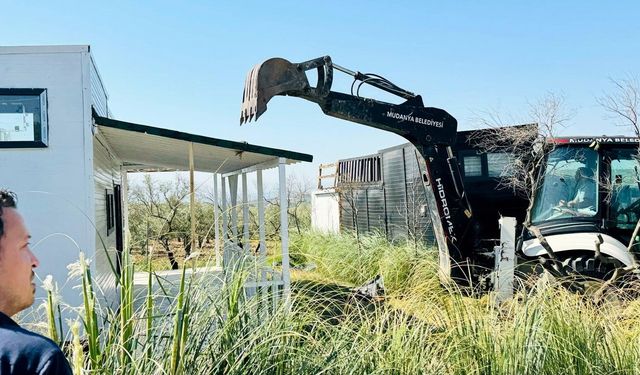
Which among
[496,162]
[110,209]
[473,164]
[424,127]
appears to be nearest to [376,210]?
[473,164]

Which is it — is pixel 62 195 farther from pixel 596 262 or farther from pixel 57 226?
pixel 596 262

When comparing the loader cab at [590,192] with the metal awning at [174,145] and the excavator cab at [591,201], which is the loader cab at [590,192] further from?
the metal awning at [174,145]

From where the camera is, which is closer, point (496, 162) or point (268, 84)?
point (268, 84)

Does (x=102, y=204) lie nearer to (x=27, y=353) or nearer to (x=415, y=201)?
(x=415, y=201)

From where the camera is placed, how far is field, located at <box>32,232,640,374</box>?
2570 millimetres

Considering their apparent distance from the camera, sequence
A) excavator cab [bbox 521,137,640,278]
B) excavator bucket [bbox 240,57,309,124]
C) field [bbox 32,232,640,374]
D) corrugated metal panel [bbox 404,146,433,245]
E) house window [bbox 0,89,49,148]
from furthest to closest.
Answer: corrugated metal panel [bbox 404,146,433,245], excavator cab [bbox 521,137,640,278], house window [bbox 0,89,49,148], excavator bucket [bbox 240,57,309,124], field [bbox 32,232,640,374]

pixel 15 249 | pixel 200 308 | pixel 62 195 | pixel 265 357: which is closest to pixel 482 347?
pixel 265 357

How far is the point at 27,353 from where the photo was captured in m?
1.29

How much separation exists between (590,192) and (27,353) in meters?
7.23

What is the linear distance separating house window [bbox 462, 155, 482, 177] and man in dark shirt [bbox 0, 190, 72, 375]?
9831 millimetres

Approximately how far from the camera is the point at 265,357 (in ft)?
9.44

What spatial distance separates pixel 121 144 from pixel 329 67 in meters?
3.50

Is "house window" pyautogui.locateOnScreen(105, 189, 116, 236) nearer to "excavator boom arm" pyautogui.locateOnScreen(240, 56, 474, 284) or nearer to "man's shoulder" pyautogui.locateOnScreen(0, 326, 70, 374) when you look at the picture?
"excavator boom arm" pyautogui.locateOnScreen(240, 56, 474, 284)

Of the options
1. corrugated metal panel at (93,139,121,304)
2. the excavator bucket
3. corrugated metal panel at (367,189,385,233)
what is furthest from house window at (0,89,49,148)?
corrugated metal panel at (367,189,385,233)
